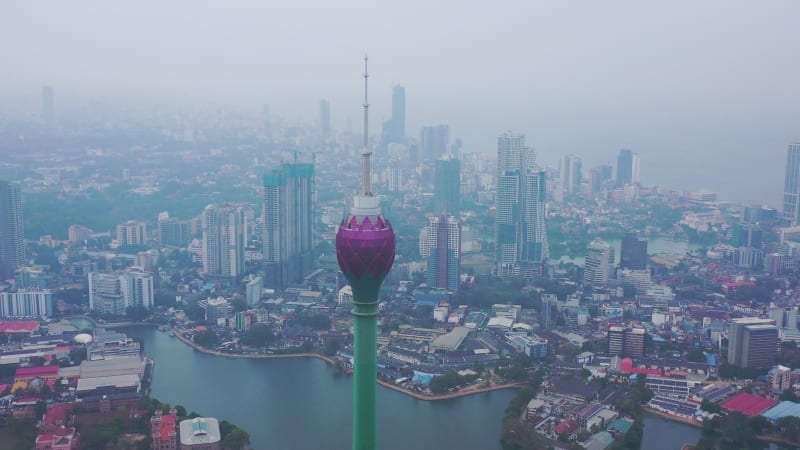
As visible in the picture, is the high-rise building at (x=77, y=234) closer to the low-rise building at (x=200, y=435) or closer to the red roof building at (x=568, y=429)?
the low-rise building at (x=200, y=435)

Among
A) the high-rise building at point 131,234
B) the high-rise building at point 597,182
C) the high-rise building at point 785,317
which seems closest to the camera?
the high-rise building at point 785,317

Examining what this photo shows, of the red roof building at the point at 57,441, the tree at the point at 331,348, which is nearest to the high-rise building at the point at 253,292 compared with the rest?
the tree at the point at 331,348

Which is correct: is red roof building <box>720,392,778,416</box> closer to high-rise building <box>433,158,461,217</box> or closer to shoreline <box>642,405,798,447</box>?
shoreline <box>642,405,798,447</box>

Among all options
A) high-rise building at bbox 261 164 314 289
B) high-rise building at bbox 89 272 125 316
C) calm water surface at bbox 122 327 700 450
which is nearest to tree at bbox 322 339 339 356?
calm water surface at bbox 122 327 700 450

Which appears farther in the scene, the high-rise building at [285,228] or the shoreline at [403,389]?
the high-rise building at [285,228]

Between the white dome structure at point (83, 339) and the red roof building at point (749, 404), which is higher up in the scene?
the white dome structure at point (83, 339)

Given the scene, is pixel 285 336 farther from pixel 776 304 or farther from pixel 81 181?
pixel 81 181

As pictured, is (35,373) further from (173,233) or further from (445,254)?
(173,233)

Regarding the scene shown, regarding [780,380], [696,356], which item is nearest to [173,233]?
[696,356]
